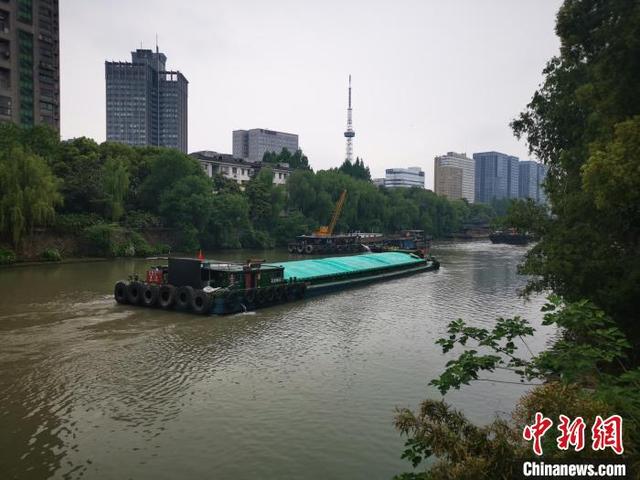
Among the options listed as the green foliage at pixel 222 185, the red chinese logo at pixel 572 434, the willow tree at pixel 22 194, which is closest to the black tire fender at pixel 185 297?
the red chinese logo at pixel 572 434

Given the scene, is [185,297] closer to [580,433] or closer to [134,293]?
[134,293]

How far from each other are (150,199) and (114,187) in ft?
27.7

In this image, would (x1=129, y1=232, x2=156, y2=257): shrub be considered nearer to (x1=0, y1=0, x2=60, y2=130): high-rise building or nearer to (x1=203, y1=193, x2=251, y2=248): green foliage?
(x1=203, y1=193, x2=251, y2=248): green foliage

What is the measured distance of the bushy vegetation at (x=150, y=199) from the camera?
4497 centimetres

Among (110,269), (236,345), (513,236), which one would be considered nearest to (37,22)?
(110,269)

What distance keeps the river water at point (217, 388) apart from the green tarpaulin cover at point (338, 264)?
5.29 m

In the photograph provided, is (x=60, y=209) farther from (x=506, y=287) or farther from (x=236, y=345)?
(x=506, y=287)

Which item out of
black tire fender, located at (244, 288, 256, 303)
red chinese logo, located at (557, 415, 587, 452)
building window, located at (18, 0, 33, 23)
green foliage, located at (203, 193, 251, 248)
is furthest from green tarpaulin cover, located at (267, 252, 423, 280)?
building window, located at (18, 0, 33, 23)

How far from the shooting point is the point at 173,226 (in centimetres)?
6309

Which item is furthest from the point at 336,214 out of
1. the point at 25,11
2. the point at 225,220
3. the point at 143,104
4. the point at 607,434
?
the point at 143,104

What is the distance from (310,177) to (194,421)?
73.1m

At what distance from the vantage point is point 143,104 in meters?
168

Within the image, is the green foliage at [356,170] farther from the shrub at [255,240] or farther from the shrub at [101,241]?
the shrub at [101,241]

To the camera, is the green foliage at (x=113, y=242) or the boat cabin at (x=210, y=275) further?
the green foliage at (x=113, y=242)
